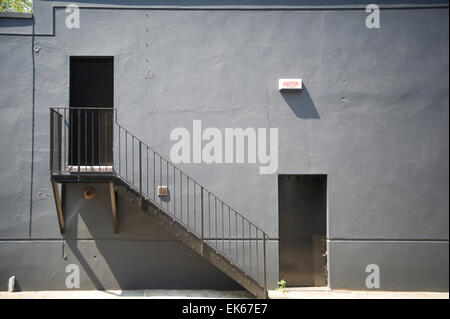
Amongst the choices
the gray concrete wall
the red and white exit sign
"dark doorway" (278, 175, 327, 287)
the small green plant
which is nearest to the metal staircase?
the gray concrete wall

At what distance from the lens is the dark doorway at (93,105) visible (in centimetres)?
712

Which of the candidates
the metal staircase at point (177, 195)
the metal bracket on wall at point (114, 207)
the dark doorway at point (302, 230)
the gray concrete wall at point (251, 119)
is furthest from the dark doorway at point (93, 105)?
the dark doorway at point (302, 230)

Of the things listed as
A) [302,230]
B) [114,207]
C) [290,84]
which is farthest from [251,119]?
[114,207]

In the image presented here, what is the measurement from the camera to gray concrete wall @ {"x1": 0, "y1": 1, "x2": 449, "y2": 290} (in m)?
6.96

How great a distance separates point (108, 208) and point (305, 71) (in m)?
4.47

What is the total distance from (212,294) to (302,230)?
2.05 meters

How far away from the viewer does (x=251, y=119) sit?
706 centimetres

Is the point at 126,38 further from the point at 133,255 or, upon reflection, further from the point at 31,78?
the point at 133,255

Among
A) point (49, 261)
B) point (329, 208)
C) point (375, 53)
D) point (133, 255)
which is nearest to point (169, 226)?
point (133, 255)

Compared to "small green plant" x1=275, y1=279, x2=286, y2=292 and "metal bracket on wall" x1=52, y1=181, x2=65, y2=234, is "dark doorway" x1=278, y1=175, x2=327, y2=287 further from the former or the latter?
"metal bracket on wall" x1=52, y1=181, x2=65, y2=234

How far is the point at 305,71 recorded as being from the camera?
7.09 meters

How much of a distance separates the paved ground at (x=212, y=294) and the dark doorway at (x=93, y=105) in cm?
235

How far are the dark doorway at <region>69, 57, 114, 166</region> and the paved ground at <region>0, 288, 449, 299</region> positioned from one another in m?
2.35

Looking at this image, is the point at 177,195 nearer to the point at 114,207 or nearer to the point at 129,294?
the point at 114,207
